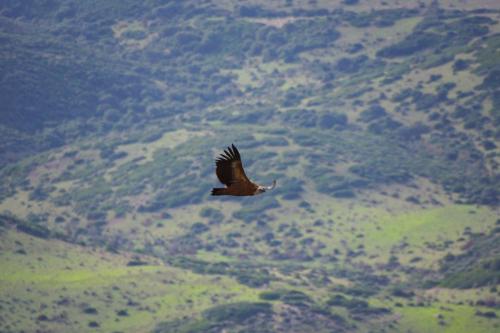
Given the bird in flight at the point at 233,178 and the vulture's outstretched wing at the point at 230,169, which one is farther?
the bird in flight at the point at 233,178

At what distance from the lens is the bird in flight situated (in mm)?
49594

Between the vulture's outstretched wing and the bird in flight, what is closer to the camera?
the vulture's outstretched wing

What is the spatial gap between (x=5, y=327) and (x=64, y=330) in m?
8.32

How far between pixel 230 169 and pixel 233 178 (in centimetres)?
36

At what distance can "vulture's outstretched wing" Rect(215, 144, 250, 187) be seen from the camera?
162 feet

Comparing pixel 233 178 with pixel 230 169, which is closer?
pixel 230 169

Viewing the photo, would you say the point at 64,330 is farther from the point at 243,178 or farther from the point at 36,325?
the point at 243,178

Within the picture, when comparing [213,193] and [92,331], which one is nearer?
[213,193]

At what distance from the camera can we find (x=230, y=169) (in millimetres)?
49906

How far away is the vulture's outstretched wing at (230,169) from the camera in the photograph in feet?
162

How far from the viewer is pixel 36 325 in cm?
19712

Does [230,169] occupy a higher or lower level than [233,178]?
higher

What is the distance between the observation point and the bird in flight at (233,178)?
49.6m

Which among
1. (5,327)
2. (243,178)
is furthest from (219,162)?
(5,327)
